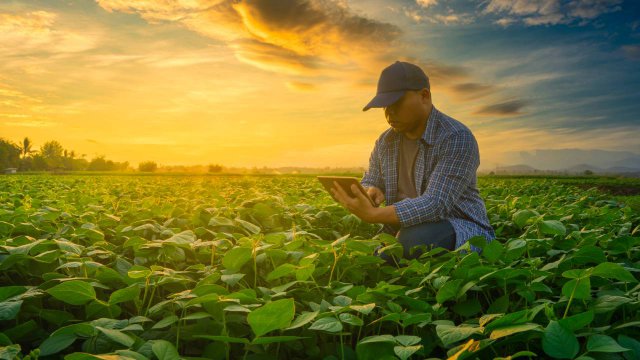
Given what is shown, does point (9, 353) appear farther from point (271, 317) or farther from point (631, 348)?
point (631, 348)

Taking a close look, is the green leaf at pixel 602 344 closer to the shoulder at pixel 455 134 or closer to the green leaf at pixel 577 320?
the green leaf at pixel 577 320

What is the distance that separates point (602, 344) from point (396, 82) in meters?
2.58

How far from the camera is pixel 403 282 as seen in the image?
8.43 feet

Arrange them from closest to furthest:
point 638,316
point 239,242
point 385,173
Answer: point 638,316, point 239,242, point 385,173

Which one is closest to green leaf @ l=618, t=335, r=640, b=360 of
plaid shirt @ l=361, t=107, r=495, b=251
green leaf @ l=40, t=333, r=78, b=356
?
green leaf @ l=40, t=333, r=78, b=356

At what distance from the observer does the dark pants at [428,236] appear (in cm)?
352

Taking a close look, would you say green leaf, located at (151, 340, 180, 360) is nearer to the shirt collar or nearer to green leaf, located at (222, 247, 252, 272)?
green leaf, located at (222, 247, 252, 272)

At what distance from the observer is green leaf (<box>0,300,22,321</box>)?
156 cm

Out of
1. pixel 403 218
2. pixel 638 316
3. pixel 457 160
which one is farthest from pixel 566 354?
pixel 457 160

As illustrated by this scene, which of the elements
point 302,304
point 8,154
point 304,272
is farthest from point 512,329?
point 8,154

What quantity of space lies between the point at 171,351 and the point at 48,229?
209 cm

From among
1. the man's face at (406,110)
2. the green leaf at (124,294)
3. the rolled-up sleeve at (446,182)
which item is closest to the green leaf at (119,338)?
the green leaf at (124,294)

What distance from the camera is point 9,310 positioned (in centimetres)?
158

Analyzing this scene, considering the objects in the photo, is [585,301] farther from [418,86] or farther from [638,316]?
[418,86]
